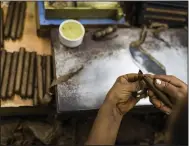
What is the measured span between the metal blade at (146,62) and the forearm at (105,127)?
785mm

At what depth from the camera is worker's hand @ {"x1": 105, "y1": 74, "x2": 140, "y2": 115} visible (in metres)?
1.70

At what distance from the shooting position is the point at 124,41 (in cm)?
252

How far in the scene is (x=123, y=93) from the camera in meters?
1.73

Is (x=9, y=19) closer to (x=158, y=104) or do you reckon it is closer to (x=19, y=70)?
(x=19, y=70)

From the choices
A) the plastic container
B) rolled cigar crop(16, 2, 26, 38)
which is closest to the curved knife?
the plastic container

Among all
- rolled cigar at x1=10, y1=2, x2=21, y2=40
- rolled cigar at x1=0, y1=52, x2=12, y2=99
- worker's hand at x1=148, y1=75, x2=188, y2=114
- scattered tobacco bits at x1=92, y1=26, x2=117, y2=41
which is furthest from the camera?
rolled cigar at x1=10, y1=2, x2=21, y2=40

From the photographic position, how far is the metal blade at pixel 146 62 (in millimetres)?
2379

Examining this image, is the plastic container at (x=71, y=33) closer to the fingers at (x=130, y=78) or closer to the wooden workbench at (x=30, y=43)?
the wooden workbench at (x=30, y=43)

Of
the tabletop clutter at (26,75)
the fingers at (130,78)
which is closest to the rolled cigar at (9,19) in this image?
the tabletop clutter at (26,75)

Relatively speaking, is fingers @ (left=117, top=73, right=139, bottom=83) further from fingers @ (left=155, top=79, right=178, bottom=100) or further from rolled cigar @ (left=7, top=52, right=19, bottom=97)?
rolled cigar @ (left=7, top=52, right=19, bottom=97)

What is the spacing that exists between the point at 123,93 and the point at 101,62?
0.66m

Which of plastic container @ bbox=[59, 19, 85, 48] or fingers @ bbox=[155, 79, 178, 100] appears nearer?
fingers @ bbox=[155, 79, 178, 100]

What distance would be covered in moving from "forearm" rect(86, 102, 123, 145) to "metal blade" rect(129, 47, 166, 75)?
785mm

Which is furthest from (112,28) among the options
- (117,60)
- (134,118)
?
(134,118)
